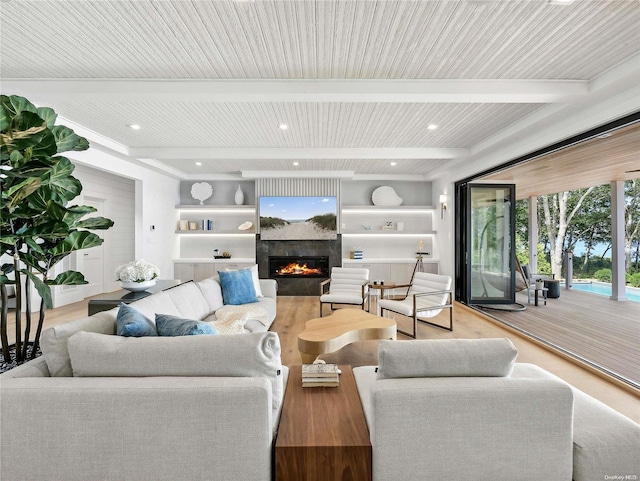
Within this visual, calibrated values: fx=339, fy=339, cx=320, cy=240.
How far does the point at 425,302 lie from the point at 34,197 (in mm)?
4113

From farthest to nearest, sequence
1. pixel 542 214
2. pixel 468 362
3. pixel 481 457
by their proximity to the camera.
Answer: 1. pixel 542 214
2. pixel 468 362
3. pixel 481 457

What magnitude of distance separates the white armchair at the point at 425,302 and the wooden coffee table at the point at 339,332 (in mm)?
769

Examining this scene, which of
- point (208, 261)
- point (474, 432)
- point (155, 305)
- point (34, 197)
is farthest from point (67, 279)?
point (208, 261)

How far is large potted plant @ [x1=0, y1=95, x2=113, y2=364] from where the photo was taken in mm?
1748

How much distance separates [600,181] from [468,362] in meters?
7.80

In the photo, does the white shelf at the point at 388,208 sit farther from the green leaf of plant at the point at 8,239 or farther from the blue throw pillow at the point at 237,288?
the green leaf of plant at the point at 8,239

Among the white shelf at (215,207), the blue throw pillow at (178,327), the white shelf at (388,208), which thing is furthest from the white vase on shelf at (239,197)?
the blue throw pillow at (178,327)

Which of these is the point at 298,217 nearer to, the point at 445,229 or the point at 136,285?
the point at 445,229

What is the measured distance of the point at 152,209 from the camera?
6645 mm

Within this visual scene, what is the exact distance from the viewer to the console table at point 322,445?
1334 millimetres

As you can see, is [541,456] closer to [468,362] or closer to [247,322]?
[468,362]

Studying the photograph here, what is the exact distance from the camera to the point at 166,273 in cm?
719

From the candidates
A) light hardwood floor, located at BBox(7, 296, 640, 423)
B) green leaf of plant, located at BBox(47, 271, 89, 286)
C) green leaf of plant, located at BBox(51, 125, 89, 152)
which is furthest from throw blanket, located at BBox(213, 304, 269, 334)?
green leaf of plant, located at BBox(51, 125, 89, 152)

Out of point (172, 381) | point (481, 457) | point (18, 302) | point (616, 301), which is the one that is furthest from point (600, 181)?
point (18, 302)
